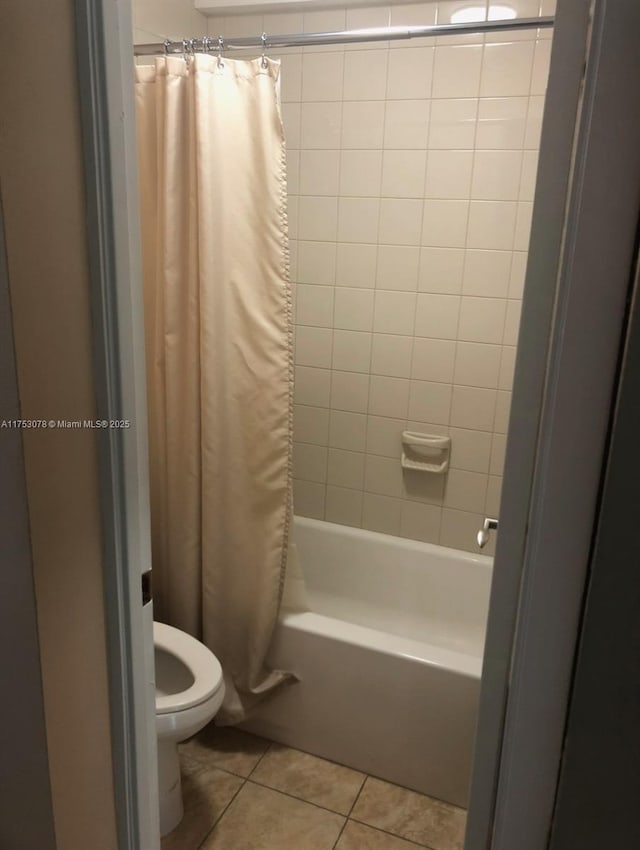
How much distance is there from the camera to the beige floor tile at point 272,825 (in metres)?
1.78

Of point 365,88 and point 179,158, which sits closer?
point 179,158

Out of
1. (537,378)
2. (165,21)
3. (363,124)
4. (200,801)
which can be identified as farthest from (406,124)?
(200,801)

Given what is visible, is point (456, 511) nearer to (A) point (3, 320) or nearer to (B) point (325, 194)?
(B) point (325, 194)

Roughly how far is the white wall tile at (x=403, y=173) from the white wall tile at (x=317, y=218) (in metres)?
0.21

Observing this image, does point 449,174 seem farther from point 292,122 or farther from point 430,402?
point 430,402

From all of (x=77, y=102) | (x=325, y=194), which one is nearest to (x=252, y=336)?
(x=325, y=194)

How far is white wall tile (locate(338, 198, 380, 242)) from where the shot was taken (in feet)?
7.88

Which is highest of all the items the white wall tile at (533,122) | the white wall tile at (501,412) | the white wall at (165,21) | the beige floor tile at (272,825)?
the white wall at (165,21)

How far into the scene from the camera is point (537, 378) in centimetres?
69

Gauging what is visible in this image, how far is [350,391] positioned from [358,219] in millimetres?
652

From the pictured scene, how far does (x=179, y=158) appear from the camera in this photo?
1.80m

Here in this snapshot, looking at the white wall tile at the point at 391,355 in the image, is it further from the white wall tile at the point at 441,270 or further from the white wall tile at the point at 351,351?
the white wall tile at the point at 441,270

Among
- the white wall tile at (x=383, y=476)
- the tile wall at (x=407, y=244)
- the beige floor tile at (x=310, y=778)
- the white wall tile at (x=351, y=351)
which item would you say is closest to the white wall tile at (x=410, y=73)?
the tile wall at (x=407, y=244)

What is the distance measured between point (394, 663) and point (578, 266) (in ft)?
5.18
